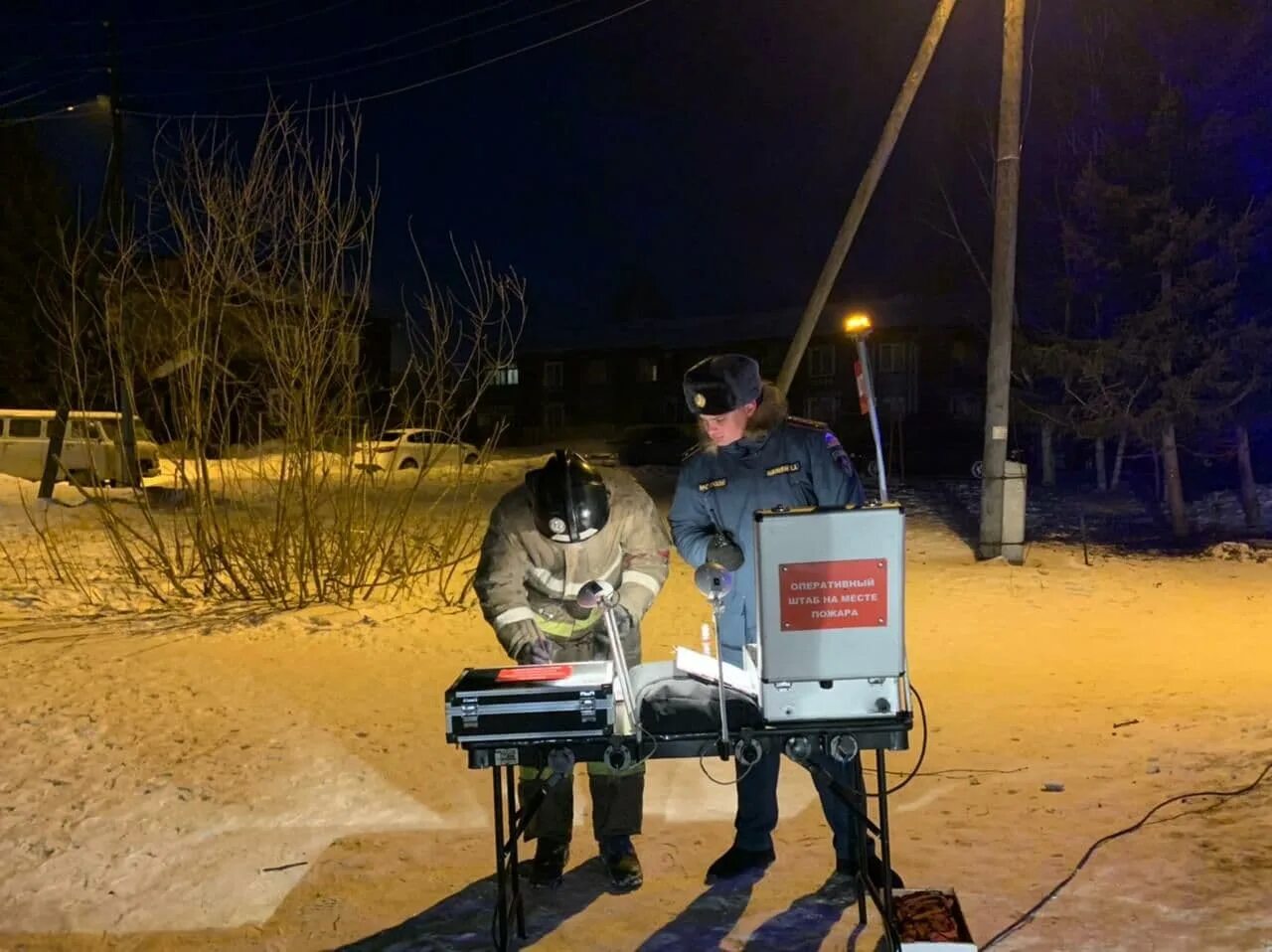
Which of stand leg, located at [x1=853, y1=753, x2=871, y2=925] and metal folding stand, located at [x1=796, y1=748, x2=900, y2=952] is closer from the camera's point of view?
metal folding stand, located at [x1=796, y1=748, x2=900, y2=952]

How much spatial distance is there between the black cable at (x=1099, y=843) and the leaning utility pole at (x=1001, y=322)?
7.84m

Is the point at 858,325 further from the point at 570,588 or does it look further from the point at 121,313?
the point at 121,313

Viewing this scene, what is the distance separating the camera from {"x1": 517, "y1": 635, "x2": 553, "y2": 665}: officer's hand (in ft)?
12.5

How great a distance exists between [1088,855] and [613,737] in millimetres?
2158

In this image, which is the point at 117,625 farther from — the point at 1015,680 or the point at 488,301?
the point at 1015,680

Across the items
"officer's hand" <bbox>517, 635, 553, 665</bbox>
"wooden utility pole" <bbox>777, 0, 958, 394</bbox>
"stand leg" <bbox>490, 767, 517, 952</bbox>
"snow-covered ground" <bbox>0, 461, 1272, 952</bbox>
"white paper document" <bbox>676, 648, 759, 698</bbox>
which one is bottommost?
"snow-covered ground" <bbox>0, 461, 1272, 952</bbox>

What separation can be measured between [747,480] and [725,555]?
1.84ft

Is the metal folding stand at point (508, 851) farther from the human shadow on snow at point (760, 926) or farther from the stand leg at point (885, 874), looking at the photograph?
the stand leg at point (885, 874)

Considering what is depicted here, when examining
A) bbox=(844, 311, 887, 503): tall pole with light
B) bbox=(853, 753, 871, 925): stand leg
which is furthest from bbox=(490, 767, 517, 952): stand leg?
bbox=(844, 311, 887, 503): tall pole with light

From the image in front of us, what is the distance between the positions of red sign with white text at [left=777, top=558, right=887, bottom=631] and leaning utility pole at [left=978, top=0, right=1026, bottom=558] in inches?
398

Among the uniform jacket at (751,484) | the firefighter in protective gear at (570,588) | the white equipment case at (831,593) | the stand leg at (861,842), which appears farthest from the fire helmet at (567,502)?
the stand leg at (861,842)

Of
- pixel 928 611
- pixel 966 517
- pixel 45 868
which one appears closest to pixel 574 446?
pixel 966 517

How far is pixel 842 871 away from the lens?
398 cm

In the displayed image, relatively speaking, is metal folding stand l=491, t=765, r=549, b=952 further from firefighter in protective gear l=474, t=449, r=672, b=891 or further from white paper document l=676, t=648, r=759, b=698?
white paper document l=676, t=648, r=759, b=698
